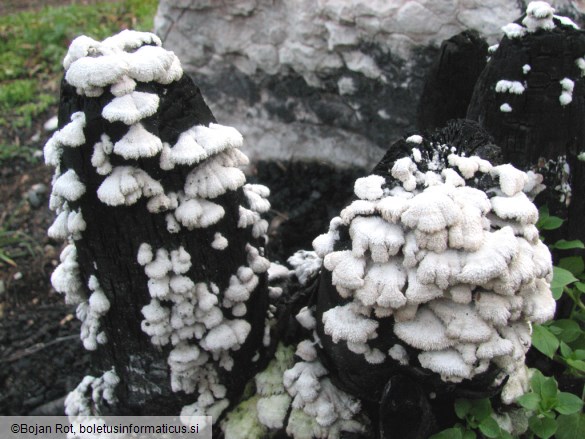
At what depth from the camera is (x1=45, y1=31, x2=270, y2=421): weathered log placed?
5.51 ft

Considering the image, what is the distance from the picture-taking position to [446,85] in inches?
113

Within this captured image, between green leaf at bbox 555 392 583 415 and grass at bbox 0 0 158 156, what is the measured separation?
186 inches

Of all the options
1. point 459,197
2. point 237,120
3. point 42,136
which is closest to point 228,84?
point 237,120

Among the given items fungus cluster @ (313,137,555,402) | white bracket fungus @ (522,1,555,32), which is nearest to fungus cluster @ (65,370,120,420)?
fungus cluster @ (313,137,555,402)

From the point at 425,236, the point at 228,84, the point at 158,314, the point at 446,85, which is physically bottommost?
the point at 228,84

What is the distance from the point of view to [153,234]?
1.86 metres

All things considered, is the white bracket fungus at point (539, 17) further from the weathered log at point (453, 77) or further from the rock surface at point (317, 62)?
the rock surface at point (317, 62)

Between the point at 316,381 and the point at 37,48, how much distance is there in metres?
5.90

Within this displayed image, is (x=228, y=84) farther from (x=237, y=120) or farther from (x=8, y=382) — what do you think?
(x=8, y=382)

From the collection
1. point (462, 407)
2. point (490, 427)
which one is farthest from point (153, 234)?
point (490, 427)

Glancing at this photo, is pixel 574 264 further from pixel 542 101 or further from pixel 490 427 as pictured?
pixel 490 427

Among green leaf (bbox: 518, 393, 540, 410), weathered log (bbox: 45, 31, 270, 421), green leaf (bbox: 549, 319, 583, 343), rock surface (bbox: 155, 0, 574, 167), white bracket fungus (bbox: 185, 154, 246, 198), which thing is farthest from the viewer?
rock surface (bbox: 155, 0, 574, 167)

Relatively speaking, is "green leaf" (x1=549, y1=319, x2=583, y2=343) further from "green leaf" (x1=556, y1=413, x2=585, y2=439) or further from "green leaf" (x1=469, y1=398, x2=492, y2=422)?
"green leaf" (x1=469, y1=398, x2=492, y2=422)

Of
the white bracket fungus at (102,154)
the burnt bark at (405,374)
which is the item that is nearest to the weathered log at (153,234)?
the white bracket fungus at (102,154)
